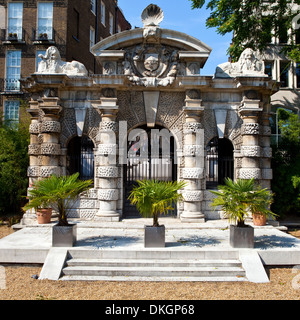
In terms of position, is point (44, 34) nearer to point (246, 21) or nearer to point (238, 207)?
point (246, 21)

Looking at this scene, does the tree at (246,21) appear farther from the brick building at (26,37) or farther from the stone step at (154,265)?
the stone step at (154,265)

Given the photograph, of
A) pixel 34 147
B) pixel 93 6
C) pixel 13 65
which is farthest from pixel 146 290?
pixel 93 6

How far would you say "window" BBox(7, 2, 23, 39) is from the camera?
67.6 feet

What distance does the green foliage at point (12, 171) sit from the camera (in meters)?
12.3

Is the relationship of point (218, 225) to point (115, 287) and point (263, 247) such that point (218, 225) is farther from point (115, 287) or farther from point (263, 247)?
point (115, 287)

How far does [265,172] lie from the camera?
11.2 m

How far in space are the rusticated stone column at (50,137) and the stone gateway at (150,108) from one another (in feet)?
0.12

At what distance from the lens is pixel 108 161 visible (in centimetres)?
1102

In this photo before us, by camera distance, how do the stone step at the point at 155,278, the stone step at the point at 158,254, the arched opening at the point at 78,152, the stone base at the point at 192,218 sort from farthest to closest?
the arched opening at the point at 78,152, the stone base at the point at 192,218, the stone step at the point at 158,254, the stone step at the point at 155,278

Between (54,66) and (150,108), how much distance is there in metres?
3.83

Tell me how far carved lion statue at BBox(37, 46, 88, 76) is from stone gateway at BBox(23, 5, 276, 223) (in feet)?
0.12

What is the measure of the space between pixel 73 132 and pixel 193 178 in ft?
15.7

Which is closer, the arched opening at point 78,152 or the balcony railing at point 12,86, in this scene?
the arched opening at point 78,152

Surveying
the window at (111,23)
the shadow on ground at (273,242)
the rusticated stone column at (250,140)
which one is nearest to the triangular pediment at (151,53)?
the rusticated stone column at (250,140)
